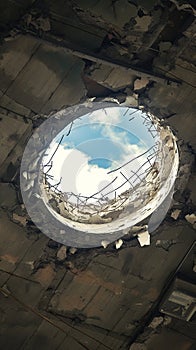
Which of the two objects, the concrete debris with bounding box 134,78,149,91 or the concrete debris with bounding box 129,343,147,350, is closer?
the concrete debris with bounding box 134,78,149,91

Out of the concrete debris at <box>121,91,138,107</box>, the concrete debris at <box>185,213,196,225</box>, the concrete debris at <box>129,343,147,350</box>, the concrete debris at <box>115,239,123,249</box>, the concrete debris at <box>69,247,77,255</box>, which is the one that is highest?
the concrete debris at <box>121,91,138,107</box>

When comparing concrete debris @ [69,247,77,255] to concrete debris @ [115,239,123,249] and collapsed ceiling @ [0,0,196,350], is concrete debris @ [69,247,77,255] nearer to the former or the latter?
collapsed ceiling @ [0,0,196,350]

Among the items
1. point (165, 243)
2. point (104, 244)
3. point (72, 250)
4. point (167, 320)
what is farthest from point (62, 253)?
point (167, 320)

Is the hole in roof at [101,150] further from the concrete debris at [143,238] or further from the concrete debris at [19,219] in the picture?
the concrete debris at [19,219]

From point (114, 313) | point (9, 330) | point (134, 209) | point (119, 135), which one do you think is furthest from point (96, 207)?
point (119, 135)

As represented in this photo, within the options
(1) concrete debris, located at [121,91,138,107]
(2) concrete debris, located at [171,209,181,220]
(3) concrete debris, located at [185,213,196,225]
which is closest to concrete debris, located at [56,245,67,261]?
(2) concrete debris, located at [171,209,181,220]

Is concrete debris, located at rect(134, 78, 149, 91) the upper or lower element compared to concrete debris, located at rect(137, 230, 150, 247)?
upper

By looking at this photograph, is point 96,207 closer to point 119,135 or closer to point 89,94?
point 89,94

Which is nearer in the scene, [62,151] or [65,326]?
[65,326]
